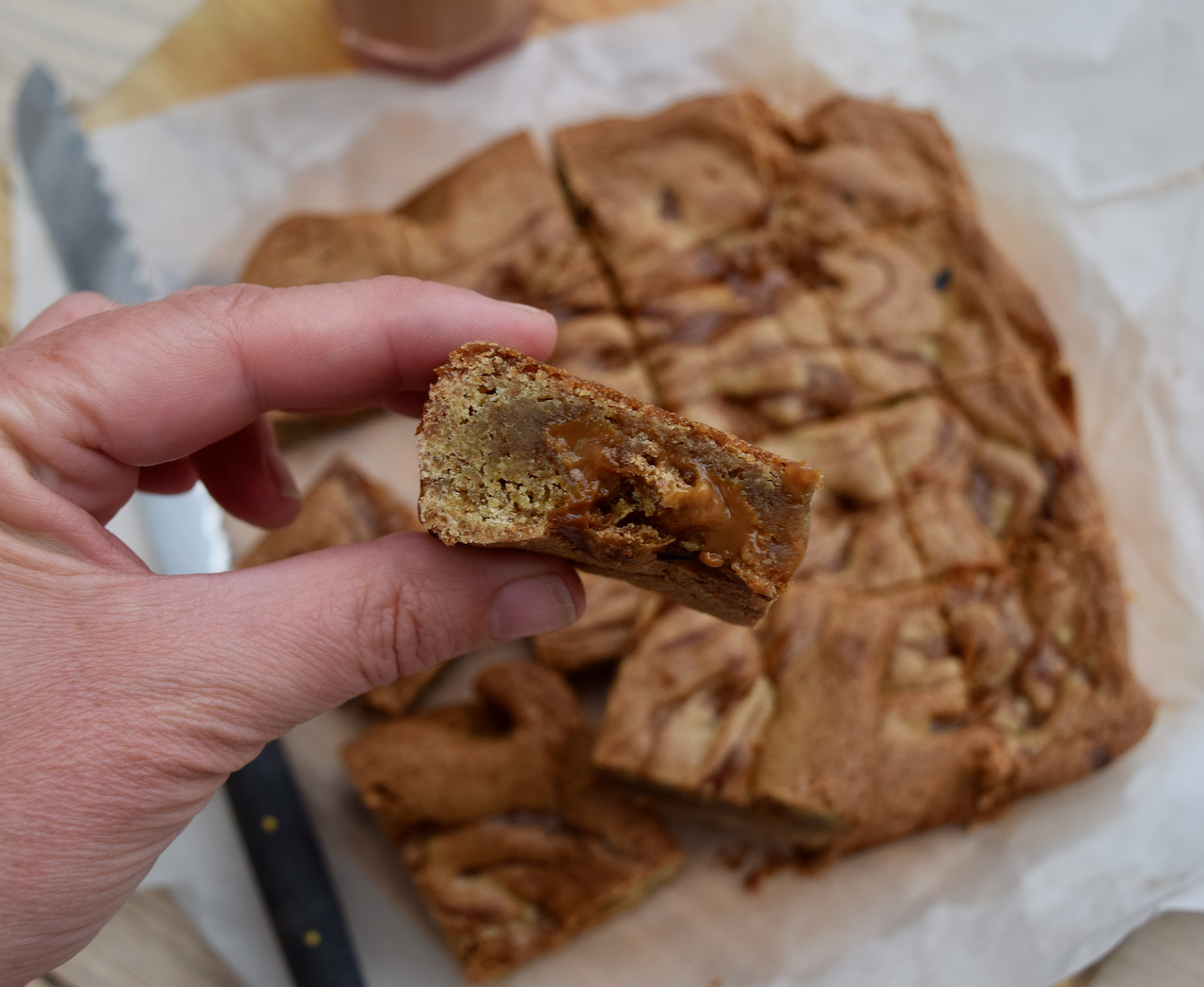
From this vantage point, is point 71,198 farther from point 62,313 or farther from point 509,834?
point 509,834

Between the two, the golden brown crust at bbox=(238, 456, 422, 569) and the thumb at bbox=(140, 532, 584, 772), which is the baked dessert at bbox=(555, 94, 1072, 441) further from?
the thumb at bbox=(140, 532, 584, 772)

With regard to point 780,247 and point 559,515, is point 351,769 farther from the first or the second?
point 780,247

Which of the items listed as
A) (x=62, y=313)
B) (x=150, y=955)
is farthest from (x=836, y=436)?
(x=150, y=955)

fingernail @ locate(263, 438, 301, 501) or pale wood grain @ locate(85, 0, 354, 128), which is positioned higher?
pale wood grain @ locate(85, 0, 354, 128)

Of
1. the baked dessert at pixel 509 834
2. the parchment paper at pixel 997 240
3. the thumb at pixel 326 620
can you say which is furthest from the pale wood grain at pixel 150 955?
the thumb at pixel 326 620

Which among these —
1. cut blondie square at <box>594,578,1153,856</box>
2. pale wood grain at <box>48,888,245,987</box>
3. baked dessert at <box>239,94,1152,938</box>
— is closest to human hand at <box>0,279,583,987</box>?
cut blondie square at <box>594,578,1153,856</box>

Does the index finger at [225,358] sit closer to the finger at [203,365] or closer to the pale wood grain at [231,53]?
the finger at [203,365]

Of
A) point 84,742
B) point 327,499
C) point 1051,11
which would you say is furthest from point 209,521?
point 1051,11
